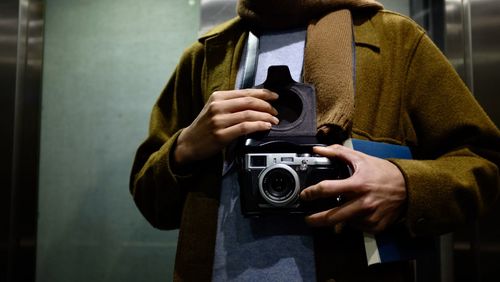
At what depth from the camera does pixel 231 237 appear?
725 mm

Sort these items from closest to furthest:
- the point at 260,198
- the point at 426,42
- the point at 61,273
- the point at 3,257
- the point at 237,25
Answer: the point at 260,198, the point at 426,42, the point at 237,25, the point at 3,257, the point at 61,273

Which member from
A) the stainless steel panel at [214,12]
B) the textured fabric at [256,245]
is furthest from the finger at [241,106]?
the stainless steel panel at [214,12]

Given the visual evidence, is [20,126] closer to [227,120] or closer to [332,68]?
[227,120]

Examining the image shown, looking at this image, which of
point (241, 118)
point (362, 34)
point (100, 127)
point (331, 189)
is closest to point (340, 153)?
point (331, 189)

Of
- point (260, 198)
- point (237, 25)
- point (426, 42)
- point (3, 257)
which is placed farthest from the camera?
point (3, 257)

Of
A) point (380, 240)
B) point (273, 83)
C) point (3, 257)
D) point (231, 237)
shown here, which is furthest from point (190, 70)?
point (3, 257)

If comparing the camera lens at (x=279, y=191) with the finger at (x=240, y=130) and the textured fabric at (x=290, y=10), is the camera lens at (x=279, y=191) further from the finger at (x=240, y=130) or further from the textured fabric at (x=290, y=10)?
the textured fabric at (x=290, y=10)

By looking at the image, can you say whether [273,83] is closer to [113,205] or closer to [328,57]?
[328,57]

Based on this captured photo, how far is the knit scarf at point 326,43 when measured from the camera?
690mm

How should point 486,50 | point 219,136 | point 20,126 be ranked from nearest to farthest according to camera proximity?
point 219,136, point 486,50, point 20,126

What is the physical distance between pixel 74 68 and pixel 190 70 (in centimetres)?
69

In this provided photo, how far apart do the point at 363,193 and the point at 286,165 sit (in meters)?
0.12

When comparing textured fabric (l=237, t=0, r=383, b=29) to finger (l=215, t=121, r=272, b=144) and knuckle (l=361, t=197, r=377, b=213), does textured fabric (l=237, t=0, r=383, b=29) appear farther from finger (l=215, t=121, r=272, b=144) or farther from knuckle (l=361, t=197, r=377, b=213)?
knuckle (l=361, t=197, r=377, b=213)

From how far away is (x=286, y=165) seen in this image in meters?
0.65
